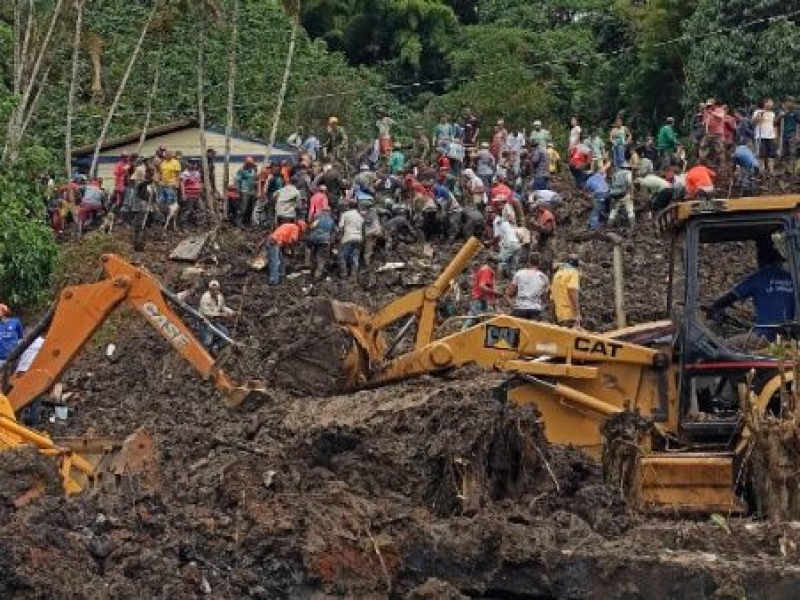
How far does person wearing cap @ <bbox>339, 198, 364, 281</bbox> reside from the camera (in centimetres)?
2778

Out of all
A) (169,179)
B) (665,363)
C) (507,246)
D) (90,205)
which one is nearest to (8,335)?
(507,246)

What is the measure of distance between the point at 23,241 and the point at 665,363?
56.2ft

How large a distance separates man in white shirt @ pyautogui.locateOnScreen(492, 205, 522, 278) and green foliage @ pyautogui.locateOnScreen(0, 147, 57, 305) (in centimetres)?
743

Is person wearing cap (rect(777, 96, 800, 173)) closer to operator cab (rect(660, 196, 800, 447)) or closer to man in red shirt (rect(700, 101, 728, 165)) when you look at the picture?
man in red shirt (rect(700, 101, 728, 165))

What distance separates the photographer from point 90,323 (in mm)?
14258

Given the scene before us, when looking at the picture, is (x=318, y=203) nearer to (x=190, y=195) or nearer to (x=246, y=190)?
(x=246, y=190)

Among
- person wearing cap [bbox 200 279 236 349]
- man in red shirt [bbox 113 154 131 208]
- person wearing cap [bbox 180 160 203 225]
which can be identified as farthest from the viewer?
person wearing cap [bbox 180 160 203 225]

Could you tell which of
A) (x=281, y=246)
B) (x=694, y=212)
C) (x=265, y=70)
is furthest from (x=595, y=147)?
(x=694, y=212)

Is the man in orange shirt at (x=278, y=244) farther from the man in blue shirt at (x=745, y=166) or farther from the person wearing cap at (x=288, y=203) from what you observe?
the man in blue shirt at (x=745, y=166)

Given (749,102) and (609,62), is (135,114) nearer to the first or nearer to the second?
(609,62)

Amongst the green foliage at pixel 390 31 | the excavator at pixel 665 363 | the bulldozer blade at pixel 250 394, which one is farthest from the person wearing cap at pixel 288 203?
the green foliage at pixel 390 31

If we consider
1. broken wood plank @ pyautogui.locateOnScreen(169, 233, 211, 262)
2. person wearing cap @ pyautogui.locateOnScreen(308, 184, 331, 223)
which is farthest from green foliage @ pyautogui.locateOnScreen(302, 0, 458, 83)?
person wearing cap @ pyautogui.locateOnScreen(308, 184, 331, 223)

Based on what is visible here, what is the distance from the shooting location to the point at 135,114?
148 ft

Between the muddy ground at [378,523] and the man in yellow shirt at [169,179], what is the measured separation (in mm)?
17863
